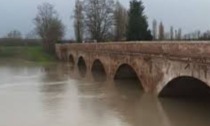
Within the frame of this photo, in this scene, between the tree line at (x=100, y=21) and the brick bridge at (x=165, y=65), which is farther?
the tree line at (x=100, y=21)

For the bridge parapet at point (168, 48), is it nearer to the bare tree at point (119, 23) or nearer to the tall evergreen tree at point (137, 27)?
the tall evergreen tree at point (137, 27)

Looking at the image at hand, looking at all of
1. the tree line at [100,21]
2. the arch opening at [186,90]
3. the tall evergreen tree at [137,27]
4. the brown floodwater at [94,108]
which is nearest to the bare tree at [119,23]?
the tree line at [100,21]

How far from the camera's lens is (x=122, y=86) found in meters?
26.9

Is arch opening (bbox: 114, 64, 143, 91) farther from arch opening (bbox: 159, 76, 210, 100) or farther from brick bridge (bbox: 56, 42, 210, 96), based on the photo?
arch opening (bbox: 159, 76, 210, 100)

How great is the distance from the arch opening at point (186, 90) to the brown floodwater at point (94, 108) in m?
0.46

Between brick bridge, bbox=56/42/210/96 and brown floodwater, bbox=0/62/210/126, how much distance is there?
703mm

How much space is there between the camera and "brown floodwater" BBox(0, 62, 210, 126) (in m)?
16.9

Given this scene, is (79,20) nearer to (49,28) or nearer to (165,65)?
(49,28)

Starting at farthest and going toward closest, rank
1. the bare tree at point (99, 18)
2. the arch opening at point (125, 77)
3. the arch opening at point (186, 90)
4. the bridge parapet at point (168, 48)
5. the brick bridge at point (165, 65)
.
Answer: the bare tree at point (99, 18), the arch opening at point (125, 77), the arch opening at point (186, 90), the brick bridge at point (165, 65), the bridge parapet at point (168, 48)

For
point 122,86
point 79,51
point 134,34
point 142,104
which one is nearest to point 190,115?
point 142,104

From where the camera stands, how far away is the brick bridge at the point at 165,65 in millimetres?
16312

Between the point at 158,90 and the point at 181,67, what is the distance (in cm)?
322

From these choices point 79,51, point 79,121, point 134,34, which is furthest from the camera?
point 79,51

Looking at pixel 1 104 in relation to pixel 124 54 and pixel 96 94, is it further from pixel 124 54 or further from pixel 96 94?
pixel 124 54
